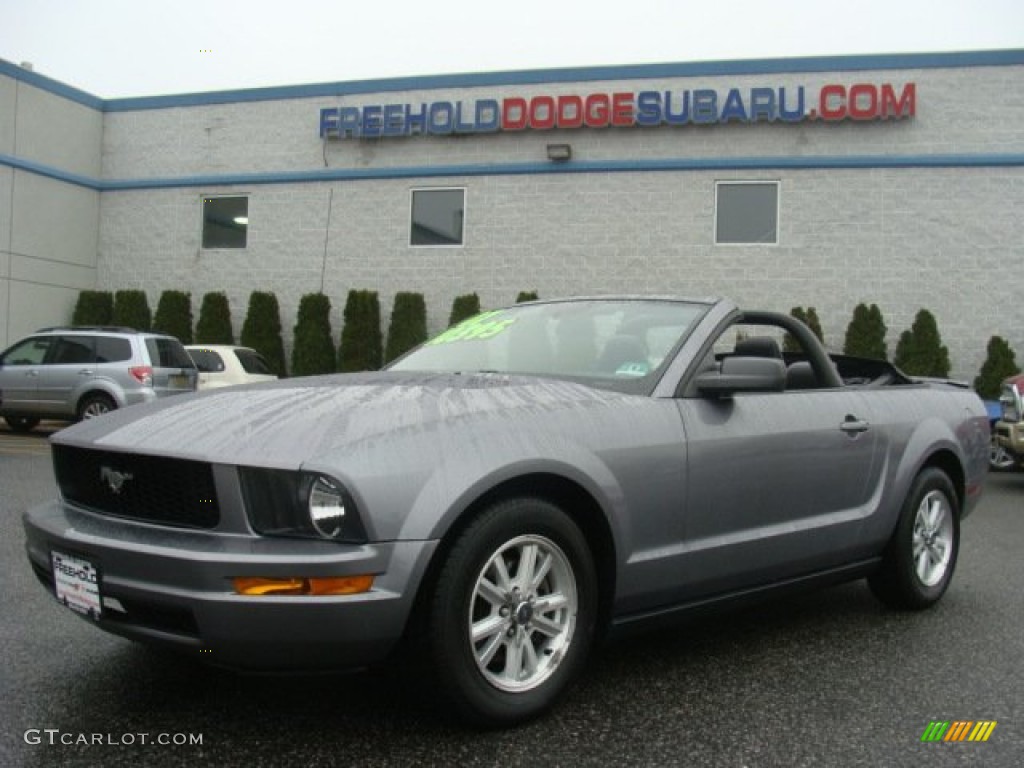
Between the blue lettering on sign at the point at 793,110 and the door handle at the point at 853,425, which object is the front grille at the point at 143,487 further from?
the blue lettering on sign at the point at 793,110

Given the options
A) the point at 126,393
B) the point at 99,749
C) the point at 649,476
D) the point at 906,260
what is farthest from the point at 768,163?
the point at 99,749

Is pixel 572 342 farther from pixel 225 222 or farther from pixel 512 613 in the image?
pixel 225 222

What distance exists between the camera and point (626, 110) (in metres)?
16.9

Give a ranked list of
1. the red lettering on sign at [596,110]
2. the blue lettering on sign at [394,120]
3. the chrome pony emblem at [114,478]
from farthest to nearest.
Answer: the blue lettering on sign at [394,120]
the red lettering on sign at [596,110]
the chrome pony emblem at [114,478]

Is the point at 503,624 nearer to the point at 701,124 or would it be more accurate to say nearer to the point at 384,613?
the point at 384,613

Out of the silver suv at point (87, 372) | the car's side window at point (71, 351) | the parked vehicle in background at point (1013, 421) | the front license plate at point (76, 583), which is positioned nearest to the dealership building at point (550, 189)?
the silver suv at point (87, 372)

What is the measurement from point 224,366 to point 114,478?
39.7ft

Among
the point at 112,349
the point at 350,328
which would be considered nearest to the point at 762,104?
the point at 350,328

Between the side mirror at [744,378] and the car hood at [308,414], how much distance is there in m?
0.36

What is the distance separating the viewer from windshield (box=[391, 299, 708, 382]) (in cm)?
389

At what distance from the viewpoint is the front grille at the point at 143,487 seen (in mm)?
2834

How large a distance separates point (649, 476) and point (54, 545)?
6.38ft
